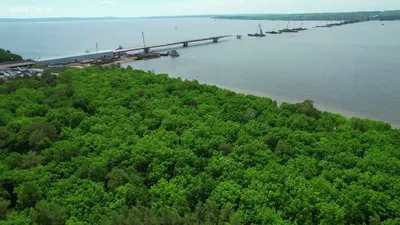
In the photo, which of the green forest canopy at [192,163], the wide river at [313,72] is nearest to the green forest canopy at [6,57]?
the wide river at [313,72]

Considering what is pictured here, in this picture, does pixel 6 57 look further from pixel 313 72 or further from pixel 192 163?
pixel 192 163

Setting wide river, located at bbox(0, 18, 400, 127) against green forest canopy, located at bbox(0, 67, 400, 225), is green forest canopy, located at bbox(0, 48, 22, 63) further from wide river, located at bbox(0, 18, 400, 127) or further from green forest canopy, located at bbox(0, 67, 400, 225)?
green forest canopy, located at bbox(0, 67, 400, 225)

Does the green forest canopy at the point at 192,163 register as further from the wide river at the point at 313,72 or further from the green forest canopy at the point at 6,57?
the green forest canopy at the point at 6,57

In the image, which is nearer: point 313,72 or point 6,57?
point 313,72

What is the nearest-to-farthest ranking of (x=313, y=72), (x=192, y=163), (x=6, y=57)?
(x=192, y=163), (x=313, y=72), (x=6, y=57)

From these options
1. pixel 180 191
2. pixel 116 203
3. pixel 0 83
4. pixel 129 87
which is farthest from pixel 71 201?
pixel 0 83

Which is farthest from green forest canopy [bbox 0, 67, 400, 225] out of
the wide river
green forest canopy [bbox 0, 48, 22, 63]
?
green forest canopy [bbox 0, 48, 22, 63]

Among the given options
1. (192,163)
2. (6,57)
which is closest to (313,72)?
(192,163)

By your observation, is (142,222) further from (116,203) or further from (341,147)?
(341,147)

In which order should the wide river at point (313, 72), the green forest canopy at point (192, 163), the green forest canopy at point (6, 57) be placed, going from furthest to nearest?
1. the green forest canopy at point (6, 57)
2. the wide river at point (313, 72)
3. the green forest canopy at point (192, 163)
